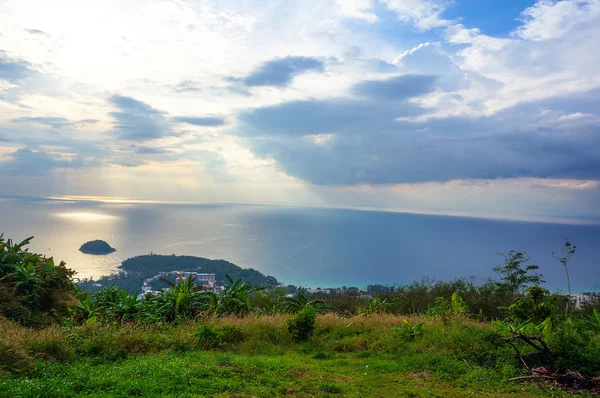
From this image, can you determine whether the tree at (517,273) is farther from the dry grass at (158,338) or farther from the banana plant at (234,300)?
the banana plant at (234,300)

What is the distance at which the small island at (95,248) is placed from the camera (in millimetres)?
46594

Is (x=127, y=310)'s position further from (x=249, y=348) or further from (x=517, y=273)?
(x=517, y=273)

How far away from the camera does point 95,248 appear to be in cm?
4725

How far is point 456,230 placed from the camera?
133m

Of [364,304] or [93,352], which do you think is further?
[364,304]

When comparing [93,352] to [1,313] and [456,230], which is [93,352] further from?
[456,230]

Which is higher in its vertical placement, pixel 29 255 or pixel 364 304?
pixel 29 255

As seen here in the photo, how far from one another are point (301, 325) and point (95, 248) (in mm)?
46539

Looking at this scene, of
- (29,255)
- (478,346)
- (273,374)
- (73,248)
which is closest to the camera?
(273,374)

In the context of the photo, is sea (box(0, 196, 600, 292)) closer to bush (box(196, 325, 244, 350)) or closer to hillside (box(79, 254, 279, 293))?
hillside (box(79, 254, 279, 293))

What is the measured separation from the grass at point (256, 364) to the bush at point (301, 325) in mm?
210

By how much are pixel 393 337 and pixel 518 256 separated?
708 inches

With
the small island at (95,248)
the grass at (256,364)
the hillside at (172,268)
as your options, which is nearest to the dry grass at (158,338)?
the grass at (256,364)

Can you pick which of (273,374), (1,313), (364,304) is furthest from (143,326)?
(364,304)
